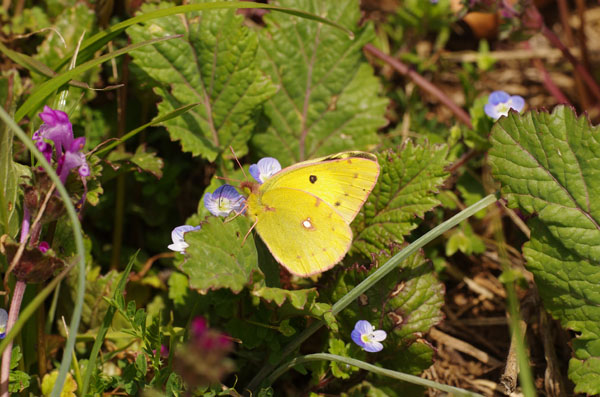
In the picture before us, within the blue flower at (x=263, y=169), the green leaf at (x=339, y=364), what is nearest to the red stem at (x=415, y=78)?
the blue flower at (x=263, y=169)

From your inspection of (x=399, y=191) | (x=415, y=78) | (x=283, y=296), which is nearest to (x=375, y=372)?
(x=283, y=296)

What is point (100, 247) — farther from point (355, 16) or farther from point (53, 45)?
point (355, 16)

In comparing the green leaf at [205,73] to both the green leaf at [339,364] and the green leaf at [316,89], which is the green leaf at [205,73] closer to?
the green leaf at [316,89]

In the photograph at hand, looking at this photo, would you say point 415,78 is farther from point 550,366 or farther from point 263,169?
point 550,366

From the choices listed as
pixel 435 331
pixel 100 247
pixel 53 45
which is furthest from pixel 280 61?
pixel 435 331

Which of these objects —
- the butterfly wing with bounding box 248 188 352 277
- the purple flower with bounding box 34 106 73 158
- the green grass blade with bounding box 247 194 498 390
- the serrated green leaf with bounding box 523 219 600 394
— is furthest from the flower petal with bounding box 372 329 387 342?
the purple flower with bounding box 34 106 73 158

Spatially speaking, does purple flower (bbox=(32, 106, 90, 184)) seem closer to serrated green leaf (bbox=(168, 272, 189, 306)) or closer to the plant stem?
the plant stem
